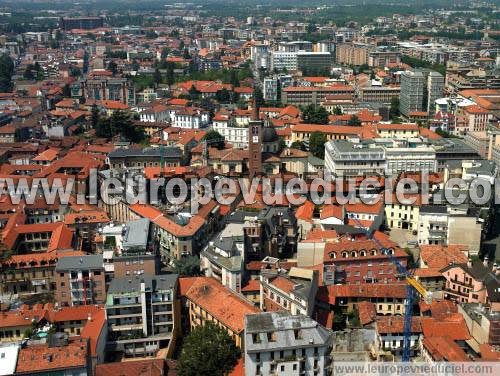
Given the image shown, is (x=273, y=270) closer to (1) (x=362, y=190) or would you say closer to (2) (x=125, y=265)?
(2) (x=125, y=265)

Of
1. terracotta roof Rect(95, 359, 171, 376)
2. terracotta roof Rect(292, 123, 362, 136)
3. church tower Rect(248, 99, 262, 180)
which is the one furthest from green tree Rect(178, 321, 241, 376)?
terracotta roof Rect(292, 123, 362, 136)

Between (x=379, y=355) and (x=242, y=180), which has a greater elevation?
(x=242, y=180)

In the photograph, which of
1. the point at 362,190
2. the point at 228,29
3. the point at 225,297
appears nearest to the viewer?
the point at 225,297

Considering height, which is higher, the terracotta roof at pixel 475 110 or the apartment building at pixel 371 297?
the terracotta roof at pixel 475 110

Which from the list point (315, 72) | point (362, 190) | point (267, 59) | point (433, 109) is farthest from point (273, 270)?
point (267, 59)

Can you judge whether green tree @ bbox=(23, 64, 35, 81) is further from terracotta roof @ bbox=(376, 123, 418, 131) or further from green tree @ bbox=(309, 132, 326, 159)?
terracotta roof @ bbox=(376, 123, 418, 131)

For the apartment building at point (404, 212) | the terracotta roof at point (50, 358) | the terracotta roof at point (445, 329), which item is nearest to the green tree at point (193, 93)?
the apartment building at point (404, 212)

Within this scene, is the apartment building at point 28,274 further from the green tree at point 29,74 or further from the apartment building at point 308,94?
the green tree at point 29,74
